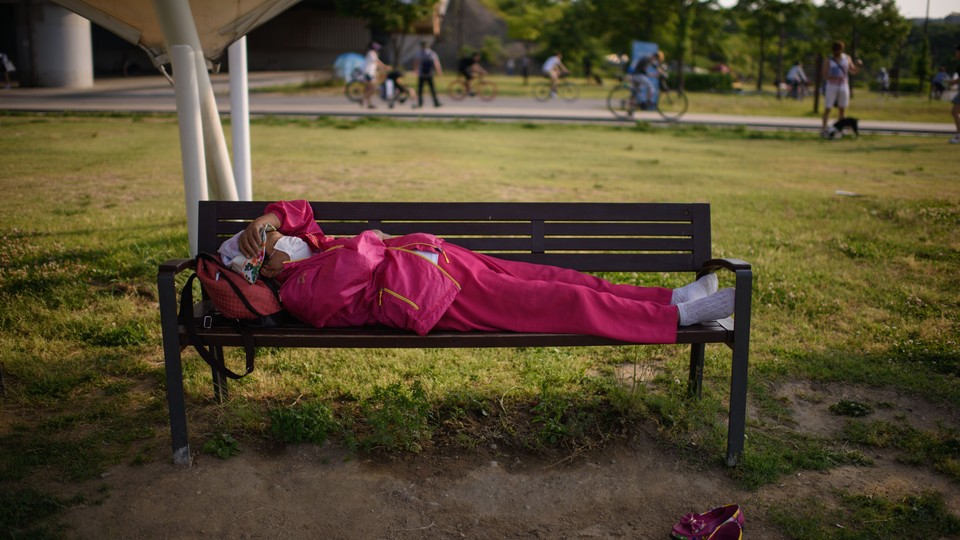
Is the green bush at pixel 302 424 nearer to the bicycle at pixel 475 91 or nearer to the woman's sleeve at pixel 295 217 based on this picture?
the woman's sleeve at pixel 295 217

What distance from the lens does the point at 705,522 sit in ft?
9.78

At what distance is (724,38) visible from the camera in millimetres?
53906

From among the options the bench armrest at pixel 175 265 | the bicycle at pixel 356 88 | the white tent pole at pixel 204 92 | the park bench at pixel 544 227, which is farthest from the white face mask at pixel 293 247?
the bicycle at pixel 356 88

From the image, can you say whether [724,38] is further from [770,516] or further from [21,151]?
[770,516]

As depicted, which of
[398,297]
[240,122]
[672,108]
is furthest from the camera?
[672,108]

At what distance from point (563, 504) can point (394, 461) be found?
0.78 meters

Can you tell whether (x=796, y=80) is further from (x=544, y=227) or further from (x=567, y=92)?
(x=544, y=227)

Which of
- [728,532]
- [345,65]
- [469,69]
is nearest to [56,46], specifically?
[345,65]

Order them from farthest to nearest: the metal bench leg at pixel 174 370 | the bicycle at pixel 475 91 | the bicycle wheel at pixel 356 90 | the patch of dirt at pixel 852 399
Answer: the bicycle at pixel 475 91
the bicycle wheel at pixel 356 90
the patch of dirt at pixel 852 399
the metal bench leg at pixel 174 370

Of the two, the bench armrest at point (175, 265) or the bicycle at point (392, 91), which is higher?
the bicycle at point (392, 91)

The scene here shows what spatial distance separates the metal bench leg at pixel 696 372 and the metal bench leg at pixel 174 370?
96.1 inches

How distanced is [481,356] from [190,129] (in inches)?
95.9

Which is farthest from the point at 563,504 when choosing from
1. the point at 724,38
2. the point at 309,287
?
the point at 724,38

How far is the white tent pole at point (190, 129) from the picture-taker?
16.7ft
